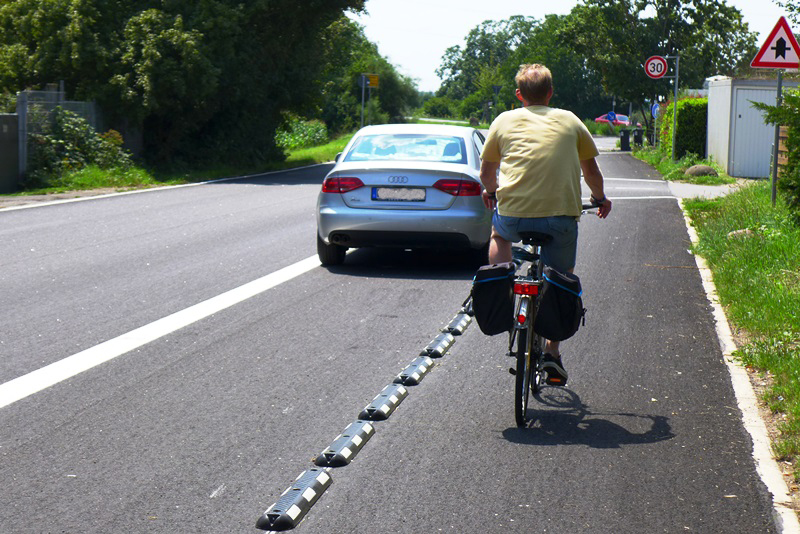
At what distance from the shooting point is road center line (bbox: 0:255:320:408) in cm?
625

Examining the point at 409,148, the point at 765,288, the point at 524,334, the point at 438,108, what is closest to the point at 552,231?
the point at 524,334

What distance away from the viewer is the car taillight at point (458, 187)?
11.0 meters

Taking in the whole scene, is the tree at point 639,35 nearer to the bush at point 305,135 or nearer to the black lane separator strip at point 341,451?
the bush at point 305,135

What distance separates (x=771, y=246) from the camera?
10875 millimetres

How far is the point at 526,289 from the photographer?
5570mm

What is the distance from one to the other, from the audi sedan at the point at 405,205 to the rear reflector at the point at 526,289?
5.39m

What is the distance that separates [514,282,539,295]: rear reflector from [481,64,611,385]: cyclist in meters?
0.37

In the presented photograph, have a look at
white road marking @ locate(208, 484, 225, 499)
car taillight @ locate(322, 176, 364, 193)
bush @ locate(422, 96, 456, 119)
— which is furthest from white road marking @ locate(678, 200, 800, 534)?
bush @ locate(422, 96, 456, 119)

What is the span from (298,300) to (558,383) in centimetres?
373

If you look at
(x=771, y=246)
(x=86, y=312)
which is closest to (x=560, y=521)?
(x=86, y=312)

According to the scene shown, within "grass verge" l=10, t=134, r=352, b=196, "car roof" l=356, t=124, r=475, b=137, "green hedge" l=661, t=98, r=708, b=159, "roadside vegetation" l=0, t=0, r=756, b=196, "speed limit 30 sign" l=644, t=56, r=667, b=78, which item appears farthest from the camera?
"speed limit 30 sign" l=644, t=56, r=667, b=78

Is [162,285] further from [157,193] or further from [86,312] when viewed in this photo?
[157,193]

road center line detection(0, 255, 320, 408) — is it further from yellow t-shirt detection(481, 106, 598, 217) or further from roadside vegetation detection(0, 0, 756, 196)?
roadside vegetation detection(0, 0, 756, 196)

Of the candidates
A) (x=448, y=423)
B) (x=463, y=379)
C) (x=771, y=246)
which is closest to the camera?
(x=448, y=423)
